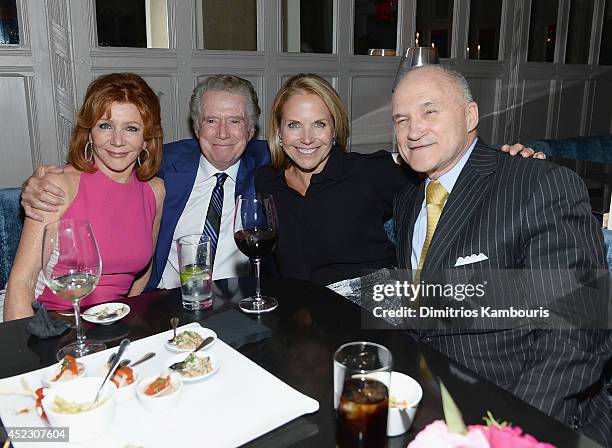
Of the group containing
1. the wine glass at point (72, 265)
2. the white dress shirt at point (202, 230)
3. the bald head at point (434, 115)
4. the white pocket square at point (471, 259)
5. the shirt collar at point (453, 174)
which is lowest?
the white dress shirt at point (202, 230)

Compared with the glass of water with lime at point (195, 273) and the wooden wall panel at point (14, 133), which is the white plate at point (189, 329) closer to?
the glass of water with lime at point (195, 273)

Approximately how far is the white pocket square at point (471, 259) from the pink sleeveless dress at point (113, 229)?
119 centimetres

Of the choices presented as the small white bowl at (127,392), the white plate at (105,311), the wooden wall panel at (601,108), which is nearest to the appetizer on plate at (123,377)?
the small white bowl at (127,392)

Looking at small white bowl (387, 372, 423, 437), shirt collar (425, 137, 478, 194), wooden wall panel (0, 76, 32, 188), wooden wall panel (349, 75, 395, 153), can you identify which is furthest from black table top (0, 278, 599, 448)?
wooden wall panel (349, 75, 395, 153)

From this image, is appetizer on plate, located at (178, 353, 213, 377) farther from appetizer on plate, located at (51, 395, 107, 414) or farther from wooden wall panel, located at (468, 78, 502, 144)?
wooden wall panel, located at (468, 78, 502, 144)

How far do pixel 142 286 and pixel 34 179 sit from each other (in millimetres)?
587

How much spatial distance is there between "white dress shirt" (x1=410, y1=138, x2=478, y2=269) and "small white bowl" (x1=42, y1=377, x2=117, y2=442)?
107 cm

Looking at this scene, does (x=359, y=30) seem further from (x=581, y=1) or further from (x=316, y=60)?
(x=581, y=1)

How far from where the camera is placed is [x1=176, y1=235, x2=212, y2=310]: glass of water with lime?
1.42m

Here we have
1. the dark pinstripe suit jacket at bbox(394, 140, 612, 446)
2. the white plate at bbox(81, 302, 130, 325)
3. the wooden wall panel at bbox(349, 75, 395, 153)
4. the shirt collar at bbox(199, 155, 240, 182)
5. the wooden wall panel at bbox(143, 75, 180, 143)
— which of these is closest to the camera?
the dark pinstripe suit jacket at bbox(394, 140, 612, 446)

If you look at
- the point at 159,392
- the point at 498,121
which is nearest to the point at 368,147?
the point at 498,121

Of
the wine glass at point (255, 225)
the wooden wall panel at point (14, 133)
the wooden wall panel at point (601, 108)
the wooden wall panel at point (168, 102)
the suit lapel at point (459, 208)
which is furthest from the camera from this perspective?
the wooden wall panel at point (601, 108)

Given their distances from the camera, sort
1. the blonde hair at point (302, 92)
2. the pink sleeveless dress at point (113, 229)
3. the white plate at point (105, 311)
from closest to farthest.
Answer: the white plate at point (105, 311) < the pink sleeveless dress at point (113, 229) < the blonde hair at point (302, 92)

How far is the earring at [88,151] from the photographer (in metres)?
2.01
